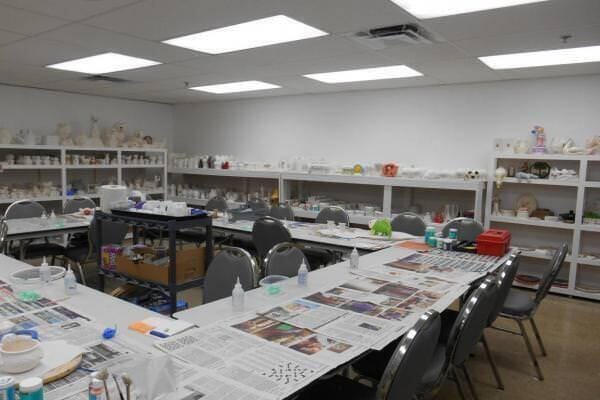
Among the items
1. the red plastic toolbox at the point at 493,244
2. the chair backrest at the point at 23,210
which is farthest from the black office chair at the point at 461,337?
the chair backrest at the point at 23,210

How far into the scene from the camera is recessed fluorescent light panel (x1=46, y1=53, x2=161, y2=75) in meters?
4.26

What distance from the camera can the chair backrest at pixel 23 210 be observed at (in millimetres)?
4766

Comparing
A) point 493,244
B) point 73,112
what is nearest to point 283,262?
point 493,244

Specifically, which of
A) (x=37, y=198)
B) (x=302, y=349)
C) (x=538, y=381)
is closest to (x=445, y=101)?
(x=538, y=381)

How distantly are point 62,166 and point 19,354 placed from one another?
5.61 metres

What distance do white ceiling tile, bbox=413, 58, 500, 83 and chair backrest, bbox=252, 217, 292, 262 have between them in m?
2.16

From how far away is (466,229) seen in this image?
12.9ft

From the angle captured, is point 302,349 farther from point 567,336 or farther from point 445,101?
point 445,101

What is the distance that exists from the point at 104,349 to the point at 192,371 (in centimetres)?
39

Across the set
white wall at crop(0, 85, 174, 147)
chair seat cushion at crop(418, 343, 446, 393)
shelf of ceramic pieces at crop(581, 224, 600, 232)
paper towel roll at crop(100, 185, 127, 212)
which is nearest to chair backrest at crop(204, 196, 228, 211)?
paper towel roll at crop(100, 185, 127, 212)

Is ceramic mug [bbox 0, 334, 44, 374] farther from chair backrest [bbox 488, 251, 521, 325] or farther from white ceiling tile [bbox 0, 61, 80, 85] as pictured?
white ceiling tile [bbox 0, 61, 80, 85]

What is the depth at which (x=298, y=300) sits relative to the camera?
6.86 feet

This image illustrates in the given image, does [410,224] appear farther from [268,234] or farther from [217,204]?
[217,204]

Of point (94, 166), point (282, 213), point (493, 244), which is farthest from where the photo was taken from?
point (94, 166)
